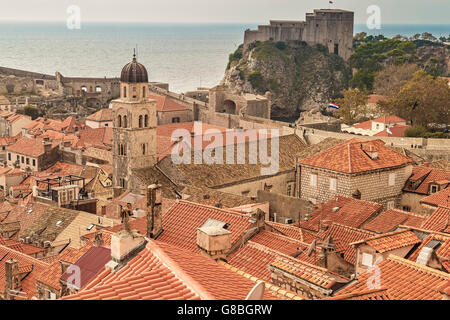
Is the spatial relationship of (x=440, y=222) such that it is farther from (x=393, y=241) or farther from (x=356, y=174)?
(x=356, y=174)

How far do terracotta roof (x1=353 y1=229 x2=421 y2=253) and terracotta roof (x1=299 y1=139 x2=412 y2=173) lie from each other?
39.1 ft

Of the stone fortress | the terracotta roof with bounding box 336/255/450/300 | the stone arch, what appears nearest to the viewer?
the terracotta roof with bounding box 336/255/450/300

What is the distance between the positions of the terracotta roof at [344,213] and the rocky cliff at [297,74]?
53.8 meters

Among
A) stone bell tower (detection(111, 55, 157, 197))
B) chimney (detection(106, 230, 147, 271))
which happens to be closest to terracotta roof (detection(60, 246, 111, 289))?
chimney (detection(106, 230, 147, 271))

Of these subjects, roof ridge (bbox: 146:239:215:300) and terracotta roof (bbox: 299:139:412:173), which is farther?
terracotta roof (bbox: 299:139:412:173)

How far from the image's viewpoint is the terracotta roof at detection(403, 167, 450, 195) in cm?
2448

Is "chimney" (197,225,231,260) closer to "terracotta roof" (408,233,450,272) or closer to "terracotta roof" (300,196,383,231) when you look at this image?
"terracotta roof" (408,233,450,272)

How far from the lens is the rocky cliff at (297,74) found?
73875 mm

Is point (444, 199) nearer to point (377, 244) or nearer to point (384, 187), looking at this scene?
point (384, 187)

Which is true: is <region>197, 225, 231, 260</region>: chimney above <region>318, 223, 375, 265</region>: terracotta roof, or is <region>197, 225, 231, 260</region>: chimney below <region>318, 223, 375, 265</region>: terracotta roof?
above

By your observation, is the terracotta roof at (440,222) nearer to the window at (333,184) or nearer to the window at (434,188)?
the window at (333,184)

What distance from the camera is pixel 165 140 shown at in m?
34.3
